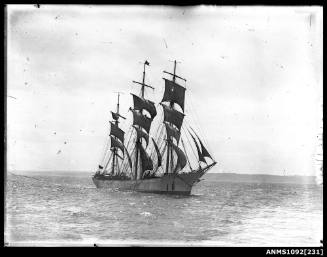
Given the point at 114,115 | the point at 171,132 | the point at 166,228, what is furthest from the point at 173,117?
the point at 166,228

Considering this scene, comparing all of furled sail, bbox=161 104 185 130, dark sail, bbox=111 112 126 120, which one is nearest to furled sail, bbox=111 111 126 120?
dark sail, bbox=111 112 126 120

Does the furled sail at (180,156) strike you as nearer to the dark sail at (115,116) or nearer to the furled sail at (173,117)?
the furled sail at (173,117)

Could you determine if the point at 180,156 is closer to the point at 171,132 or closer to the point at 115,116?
the point at 171,132

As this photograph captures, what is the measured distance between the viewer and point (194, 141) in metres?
14.3

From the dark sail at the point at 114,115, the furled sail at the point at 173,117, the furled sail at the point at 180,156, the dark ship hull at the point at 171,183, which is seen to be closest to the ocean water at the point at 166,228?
the dark sail at the point at 114,115

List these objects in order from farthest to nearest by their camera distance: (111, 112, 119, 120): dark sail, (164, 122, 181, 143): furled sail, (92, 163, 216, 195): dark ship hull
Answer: (92, 163, 216, 195): dark ship hull, (164, 122, 181, 143): furled sail, (111, 112, 119, 120): dark sail

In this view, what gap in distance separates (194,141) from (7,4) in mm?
7118

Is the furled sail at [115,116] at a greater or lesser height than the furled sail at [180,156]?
greater

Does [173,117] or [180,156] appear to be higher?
[173,117]

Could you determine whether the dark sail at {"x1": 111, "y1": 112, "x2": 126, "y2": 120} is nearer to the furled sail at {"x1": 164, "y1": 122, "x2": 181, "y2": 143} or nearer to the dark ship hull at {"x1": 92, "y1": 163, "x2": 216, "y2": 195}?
the furled sail at {"x1": 164, "y1": 122, "x2": 181, "y2": 143}

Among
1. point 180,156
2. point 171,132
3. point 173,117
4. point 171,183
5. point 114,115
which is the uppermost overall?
point 173,117

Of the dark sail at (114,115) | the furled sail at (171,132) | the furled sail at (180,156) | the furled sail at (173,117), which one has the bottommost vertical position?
the furled sail at (180,156)

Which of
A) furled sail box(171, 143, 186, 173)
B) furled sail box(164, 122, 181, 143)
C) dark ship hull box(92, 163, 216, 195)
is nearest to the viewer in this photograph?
furled sail box(171, 143, 186, 173)
